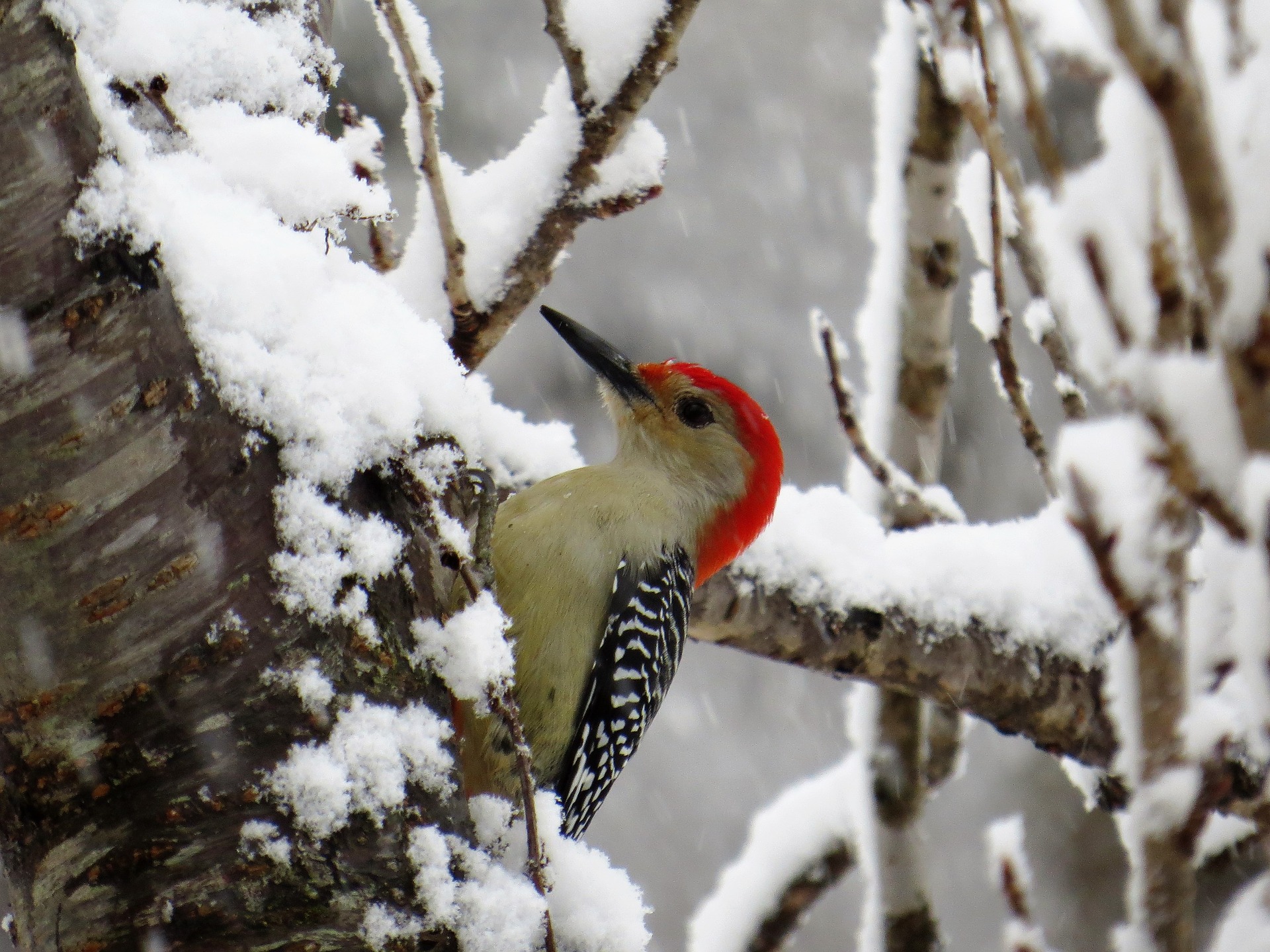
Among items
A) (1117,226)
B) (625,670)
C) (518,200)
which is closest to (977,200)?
(518,200)

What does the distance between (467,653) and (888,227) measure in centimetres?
264

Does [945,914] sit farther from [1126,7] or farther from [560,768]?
[1126,7]

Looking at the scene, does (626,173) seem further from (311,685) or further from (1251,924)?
(1251,924)

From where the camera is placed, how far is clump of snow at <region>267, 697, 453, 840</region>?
1359 mm

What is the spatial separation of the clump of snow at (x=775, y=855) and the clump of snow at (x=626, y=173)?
2366 millimetres

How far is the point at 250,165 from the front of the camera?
163cm

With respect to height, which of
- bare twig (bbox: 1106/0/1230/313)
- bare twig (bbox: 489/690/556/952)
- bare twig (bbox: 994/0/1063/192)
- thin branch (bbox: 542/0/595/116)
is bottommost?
bare twig (bbox: 489/690/556/952)

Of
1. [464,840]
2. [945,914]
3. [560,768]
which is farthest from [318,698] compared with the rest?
[945,914]

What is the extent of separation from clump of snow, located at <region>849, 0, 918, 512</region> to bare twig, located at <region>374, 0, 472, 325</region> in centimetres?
181

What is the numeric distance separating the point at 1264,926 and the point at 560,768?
1.85 m

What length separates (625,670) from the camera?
9.17ft

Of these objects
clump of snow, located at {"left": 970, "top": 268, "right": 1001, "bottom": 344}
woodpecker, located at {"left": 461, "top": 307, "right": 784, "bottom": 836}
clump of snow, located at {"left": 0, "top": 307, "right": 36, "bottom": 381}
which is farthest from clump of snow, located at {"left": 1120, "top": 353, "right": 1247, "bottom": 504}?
woodpecker, located at {"left": 461, "top": 307, "right": 784, "bottom": 836}

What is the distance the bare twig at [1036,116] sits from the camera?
0.90m

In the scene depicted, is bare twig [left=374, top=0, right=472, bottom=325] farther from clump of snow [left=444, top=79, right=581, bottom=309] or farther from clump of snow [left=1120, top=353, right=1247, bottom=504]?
→ clump of snow [left=1120, top=353, right=1247, bottom=504]
